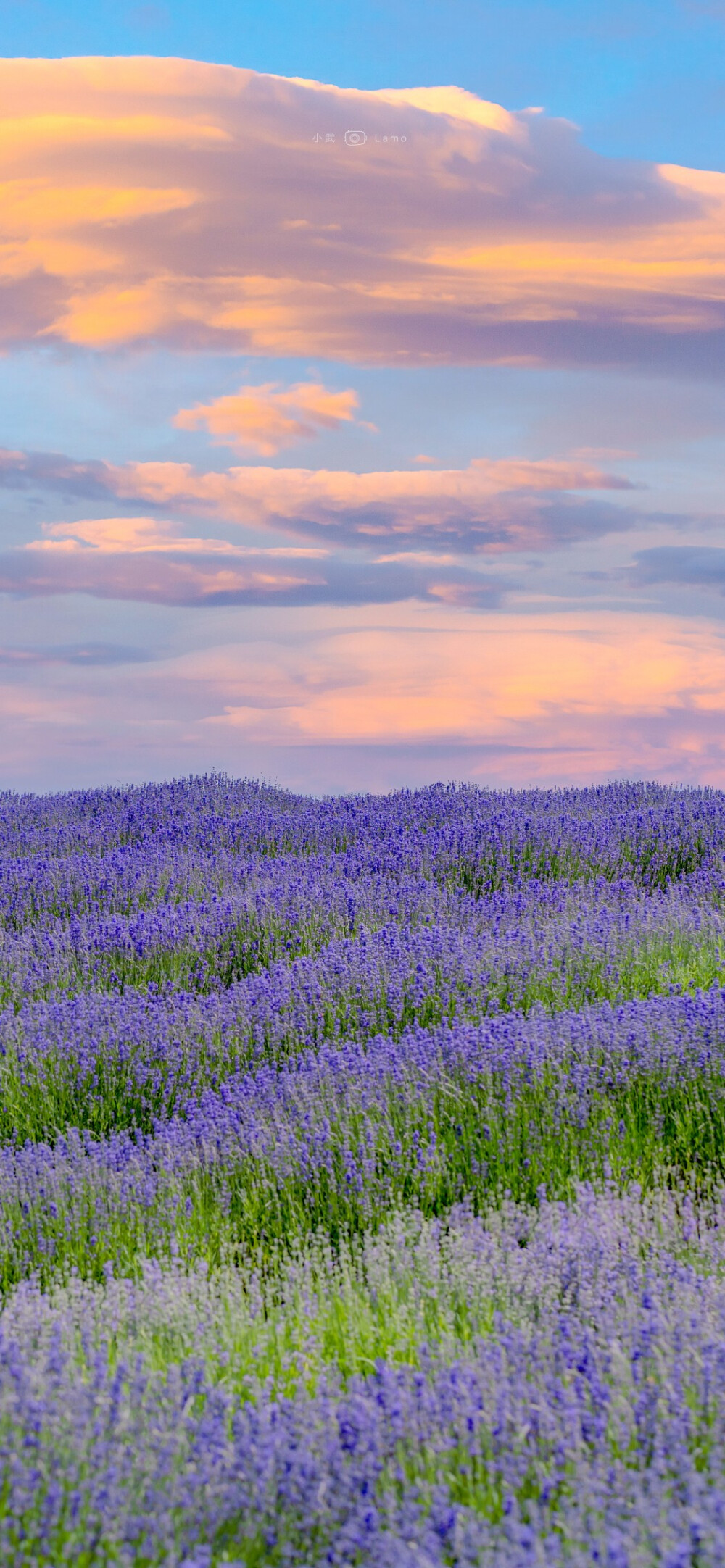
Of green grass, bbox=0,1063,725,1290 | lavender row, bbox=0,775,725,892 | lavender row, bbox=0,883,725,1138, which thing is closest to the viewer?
green grass, bbox=0,1063,725,1290

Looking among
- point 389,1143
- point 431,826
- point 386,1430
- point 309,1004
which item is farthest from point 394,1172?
point 431,826

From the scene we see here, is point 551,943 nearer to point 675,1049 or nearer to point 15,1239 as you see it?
point 675,1049

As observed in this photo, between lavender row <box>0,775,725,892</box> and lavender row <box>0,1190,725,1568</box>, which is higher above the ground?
lavender row <box>0,775,725,892</box>

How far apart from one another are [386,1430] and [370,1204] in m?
1.75

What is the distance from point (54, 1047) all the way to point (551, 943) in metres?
2.51

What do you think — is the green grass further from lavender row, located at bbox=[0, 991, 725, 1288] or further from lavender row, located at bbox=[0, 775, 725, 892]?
lavender row, located at bbox=[0, 775, 725, 892]

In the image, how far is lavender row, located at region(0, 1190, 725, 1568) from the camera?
194 cm

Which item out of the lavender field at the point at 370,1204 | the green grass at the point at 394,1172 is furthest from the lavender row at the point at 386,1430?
the green grass at the point at 394,1172

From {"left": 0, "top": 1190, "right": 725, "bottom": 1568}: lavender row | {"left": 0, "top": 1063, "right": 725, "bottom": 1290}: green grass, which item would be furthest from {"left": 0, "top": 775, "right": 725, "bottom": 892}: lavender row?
{"left": 0, "top": 1190, "right": 725, "bottom": 1568}: lavender row

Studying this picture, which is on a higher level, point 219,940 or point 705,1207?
point 219,940

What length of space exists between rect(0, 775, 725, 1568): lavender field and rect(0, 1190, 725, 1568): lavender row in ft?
0.03

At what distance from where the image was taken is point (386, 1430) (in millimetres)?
2160

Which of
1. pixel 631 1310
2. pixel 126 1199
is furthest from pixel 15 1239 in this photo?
pixel 631 1310

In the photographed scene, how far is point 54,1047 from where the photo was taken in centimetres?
555
